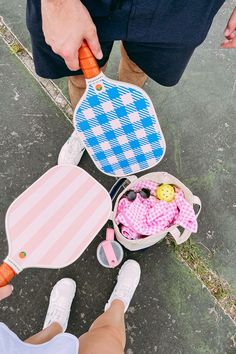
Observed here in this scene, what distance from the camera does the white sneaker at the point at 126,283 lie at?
154cm

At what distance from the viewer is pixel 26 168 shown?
1.73 m

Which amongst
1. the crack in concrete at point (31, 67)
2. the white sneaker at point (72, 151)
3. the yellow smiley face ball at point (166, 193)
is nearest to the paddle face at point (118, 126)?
the yellow smiley face ball at point (166, 193)

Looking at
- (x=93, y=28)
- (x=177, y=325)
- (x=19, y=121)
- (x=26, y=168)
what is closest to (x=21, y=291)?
(x=26, y=168)

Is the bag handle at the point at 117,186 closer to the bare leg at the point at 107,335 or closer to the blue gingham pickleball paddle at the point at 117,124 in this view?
the blue gingham pickleball paddle at the point at 117,124

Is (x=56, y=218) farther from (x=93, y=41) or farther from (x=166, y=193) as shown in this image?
(x=93, y=41)

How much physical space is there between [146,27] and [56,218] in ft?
2.10

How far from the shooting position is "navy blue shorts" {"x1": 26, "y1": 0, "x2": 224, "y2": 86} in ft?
3.25

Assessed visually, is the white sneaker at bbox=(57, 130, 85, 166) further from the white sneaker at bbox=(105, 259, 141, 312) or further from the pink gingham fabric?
the white sneaker at bbox=(105, 259, 141, 312)

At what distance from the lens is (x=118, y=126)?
4.16ft

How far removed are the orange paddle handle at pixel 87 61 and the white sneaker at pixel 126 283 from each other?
33.7 inches

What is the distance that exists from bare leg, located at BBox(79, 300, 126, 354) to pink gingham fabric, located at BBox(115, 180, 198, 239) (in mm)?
294

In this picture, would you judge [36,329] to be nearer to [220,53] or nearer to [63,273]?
[63,273]

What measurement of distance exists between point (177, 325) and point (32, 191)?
33.5 inches

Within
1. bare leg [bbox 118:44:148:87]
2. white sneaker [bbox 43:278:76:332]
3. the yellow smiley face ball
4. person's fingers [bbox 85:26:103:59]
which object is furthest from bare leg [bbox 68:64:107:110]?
white sneaker [bbox 43:278:76:332]
